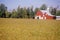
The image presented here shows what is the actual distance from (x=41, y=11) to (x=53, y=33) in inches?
12.3

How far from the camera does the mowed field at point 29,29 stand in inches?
73.6

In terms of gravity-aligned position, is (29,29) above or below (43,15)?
below

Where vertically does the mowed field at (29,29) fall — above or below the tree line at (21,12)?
below

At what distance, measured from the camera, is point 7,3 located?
1891 millimetres

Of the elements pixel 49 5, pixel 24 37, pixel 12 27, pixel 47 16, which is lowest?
pixel 24 37

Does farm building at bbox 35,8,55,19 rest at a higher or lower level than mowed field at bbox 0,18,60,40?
higher

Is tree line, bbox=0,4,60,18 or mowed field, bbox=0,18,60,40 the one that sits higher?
tree line, bbox=0,4,60,18

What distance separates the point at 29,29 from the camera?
1.89m

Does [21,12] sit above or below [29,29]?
above

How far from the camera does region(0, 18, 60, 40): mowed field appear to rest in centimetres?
187

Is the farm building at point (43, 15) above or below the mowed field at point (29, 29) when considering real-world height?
A: above

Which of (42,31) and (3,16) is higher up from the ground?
(3,16)

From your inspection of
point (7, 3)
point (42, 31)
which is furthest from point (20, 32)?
point (7, 3)

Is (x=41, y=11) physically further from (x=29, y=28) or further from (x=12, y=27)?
(x=12, y=27)
